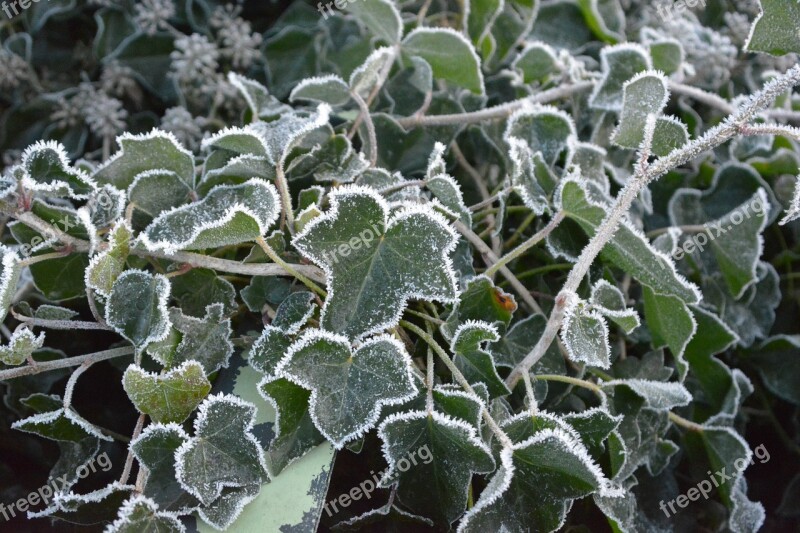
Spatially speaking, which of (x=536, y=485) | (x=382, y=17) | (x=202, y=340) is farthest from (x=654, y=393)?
(x=382, y=17)

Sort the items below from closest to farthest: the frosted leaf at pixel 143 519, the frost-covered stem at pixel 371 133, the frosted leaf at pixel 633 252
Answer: the frosted leaf at pixel 143 519, the frosted leaf at pixel 633 252, the frost-covered stem at pixel 371 133

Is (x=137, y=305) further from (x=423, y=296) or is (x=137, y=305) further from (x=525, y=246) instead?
(x=525, y=246)

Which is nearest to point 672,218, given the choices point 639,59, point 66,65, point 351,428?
point 639,59

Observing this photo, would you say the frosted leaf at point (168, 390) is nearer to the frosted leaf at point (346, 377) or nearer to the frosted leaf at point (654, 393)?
the frosted leaf at point (346, 377)

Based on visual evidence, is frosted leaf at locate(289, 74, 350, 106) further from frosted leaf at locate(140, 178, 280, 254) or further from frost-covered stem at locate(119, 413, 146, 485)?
frost-covered stem at locate(119, 413, 146, 485)

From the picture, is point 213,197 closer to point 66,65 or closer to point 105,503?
point 105,503

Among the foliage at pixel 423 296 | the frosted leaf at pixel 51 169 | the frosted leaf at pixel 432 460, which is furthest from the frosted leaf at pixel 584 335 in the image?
the frosted leaf at pixel 51 169

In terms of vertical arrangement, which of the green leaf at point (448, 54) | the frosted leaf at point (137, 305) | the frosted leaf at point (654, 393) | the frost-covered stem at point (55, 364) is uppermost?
the green leaf at point (448, 54)

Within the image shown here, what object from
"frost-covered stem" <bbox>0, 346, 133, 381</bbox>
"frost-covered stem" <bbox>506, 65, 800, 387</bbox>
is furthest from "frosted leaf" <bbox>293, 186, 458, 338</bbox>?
"frost-covered stem" <bbox>0, 346, 133, 381</bbox>
